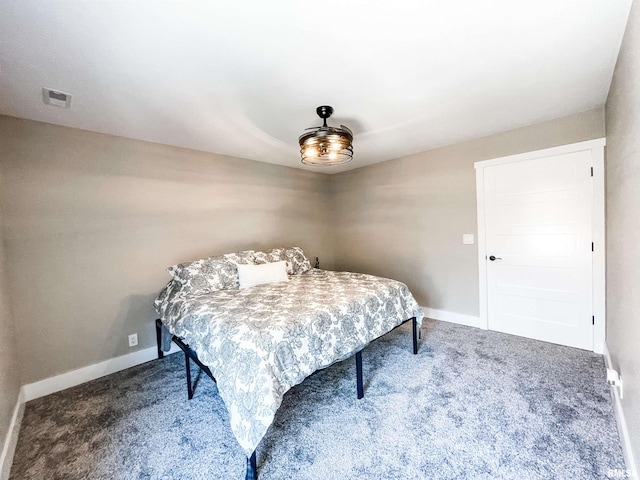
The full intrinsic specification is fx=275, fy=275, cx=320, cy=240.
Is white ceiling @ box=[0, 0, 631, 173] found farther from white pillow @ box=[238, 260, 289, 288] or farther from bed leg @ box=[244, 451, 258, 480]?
bed leg @ box=[244, 451, 258, 480]

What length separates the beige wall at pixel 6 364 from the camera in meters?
1.63

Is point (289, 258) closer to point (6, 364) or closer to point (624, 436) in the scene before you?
point (6, 364)

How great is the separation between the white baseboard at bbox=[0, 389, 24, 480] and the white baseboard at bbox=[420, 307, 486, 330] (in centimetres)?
392

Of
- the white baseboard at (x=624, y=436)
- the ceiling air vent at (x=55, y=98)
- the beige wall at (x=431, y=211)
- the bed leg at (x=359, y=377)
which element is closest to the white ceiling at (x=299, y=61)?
the ceiling air vent at (x=55, y=98)

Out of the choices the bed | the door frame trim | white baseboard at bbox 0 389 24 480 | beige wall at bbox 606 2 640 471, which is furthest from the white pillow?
the door frame trim

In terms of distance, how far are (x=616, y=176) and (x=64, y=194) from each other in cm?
436

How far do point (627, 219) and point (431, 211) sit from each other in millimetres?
2119

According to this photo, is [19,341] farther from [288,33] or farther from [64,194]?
[288,33]

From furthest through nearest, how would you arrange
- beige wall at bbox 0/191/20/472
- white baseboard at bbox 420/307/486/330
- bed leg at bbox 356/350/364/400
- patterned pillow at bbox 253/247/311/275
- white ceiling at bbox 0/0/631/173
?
white baseboard at bbox 420/307/486/330 < patterned pillow at bbox 253/247/311/275 < bed leg at bbox 356/350/364/400 < beige wall at bbox 0/191/20/472 < white ceiling at bbox 0/0/631/173

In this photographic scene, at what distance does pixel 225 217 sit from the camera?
347 centimetres

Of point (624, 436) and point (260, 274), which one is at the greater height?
point (260, 274)

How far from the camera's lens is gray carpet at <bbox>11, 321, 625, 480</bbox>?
1.49 meters

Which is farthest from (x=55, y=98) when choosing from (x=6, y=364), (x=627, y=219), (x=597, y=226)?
(x=597, y=226)

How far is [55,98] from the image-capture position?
1.95 m
